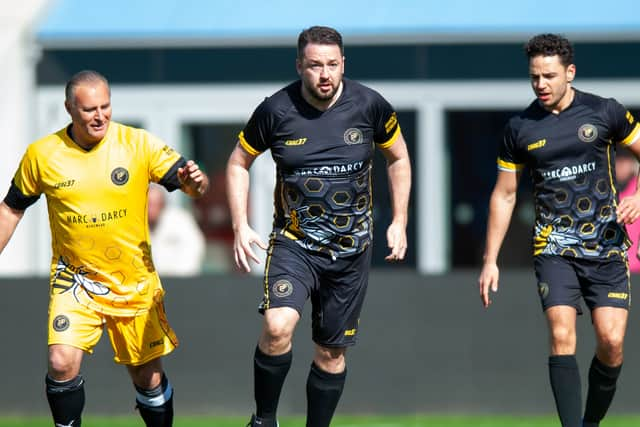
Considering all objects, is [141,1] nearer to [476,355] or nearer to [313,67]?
[476,355]

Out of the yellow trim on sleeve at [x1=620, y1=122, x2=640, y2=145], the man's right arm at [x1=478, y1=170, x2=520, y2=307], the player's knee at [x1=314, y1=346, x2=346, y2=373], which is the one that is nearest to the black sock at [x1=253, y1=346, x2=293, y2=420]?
the player's knee at [x1=314, y1=346, x2=346, y2=373]

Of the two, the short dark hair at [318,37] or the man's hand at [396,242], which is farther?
the man's hand at [396,242]

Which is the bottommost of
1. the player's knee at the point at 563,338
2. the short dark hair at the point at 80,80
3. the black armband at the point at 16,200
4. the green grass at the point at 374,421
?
the green grass at the point at 374,421

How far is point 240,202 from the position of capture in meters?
7.96

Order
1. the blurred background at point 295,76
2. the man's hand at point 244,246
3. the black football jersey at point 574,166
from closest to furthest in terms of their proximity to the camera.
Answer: the man's hand at point 244,246
the black football jersey at point 574,166
the blurred background at point 295,76

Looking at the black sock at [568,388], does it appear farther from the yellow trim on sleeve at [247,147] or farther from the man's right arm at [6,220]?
the man's right arm at [6,220]

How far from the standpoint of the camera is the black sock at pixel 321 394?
8203 mm

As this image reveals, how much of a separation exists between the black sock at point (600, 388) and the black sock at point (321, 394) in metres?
1.52

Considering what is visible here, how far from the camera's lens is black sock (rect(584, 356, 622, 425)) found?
8430mm

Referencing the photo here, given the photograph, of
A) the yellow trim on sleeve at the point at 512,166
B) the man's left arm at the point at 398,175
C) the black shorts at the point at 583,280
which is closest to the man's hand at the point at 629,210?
the black shorts at the point at 583,280

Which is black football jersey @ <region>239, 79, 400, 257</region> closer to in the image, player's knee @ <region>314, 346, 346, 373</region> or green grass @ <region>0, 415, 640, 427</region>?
player's knee @ <region>314, 346, 346, 373</region>

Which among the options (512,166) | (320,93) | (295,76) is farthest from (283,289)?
(295,76)

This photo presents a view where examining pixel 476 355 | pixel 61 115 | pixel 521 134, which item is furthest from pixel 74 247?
pixel 61 115

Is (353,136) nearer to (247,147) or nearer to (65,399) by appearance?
A: (247,147)
